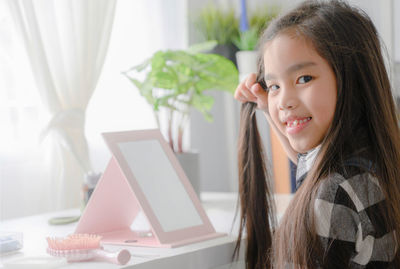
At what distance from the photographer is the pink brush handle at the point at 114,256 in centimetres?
86

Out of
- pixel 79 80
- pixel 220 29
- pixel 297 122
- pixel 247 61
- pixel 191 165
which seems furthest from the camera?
pixel 220 29

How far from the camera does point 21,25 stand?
1.54 metres

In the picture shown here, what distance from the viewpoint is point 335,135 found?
0.85m

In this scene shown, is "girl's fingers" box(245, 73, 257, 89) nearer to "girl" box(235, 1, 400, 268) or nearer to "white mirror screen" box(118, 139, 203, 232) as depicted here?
"girl" box(235, 1, 400, 268)

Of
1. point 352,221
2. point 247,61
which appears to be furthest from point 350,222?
point 247,61

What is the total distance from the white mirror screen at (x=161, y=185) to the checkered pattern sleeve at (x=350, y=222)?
32cm

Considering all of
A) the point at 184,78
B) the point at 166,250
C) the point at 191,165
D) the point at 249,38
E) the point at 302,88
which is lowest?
the point at 166,250

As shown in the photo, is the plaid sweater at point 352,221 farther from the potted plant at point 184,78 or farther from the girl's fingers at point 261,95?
the potted plant at point 184,78

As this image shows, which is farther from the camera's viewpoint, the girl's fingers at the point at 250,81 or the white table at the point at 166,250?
the girl's fingers at the point at 250,81

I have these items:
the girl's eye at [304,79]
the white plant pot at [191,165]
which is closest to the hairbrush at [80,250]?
the girl's eye at [304,79]

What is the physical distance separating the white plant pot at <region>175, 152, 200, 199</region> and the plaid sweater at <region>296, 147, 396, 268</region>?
0.67 meters

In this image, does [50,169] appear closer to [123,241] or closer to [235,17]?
[123,241]

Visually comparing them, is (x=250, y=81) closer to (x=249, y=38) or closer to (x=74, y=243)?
(x=74, y=243)

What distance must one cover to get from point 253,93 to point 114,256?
0.39 meters
